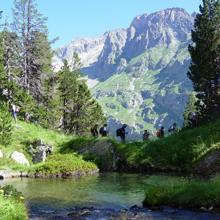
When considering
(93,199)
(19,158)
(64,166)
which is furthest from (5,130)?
(93,199)

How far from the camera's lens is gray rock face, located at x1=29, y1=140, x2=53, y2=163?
154ft

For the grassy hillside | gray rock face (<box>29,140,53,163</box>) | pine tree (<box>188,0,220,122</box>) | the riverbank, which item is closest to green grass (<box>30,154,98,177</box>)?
the grassy hillside

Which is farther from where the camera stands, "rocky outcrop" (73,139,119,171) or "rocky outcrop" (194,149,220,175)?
"rocky outcrop" (73,139,119,171)

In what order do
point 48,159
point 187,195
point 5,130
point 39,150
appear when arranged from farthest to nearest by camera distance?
point 39,150
point 5,130
point 48,159
point 187,195

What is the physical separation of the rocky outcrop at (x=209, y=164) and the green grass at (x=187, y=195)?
1188cm

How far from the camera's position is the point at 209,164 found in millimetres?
37094

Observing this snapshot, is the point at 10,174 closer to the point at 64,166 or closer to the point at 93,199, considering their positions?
the point at 64,166

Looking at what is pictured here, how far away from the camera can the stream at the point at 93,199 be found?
21734 mm

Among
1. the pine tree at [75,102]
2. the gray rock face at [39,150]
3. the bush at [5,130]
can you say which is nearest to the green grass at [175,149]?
the gray rock face at [39,150]

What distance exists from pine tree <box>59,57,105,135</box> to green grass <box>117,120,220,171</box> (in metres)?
34.1

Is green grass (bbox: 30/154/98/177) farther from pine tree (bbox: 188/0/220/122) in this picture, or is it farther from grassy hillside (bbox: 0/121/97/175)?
pine tree (bbox: 188/0/220/122)

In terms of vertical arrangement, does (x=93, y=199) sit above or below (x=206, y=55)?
below

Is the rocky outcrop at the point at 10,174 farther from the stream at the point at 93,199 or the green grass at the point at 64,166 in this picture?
the stream at the point at 93,199

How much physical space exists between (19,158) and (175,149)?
14594mm
